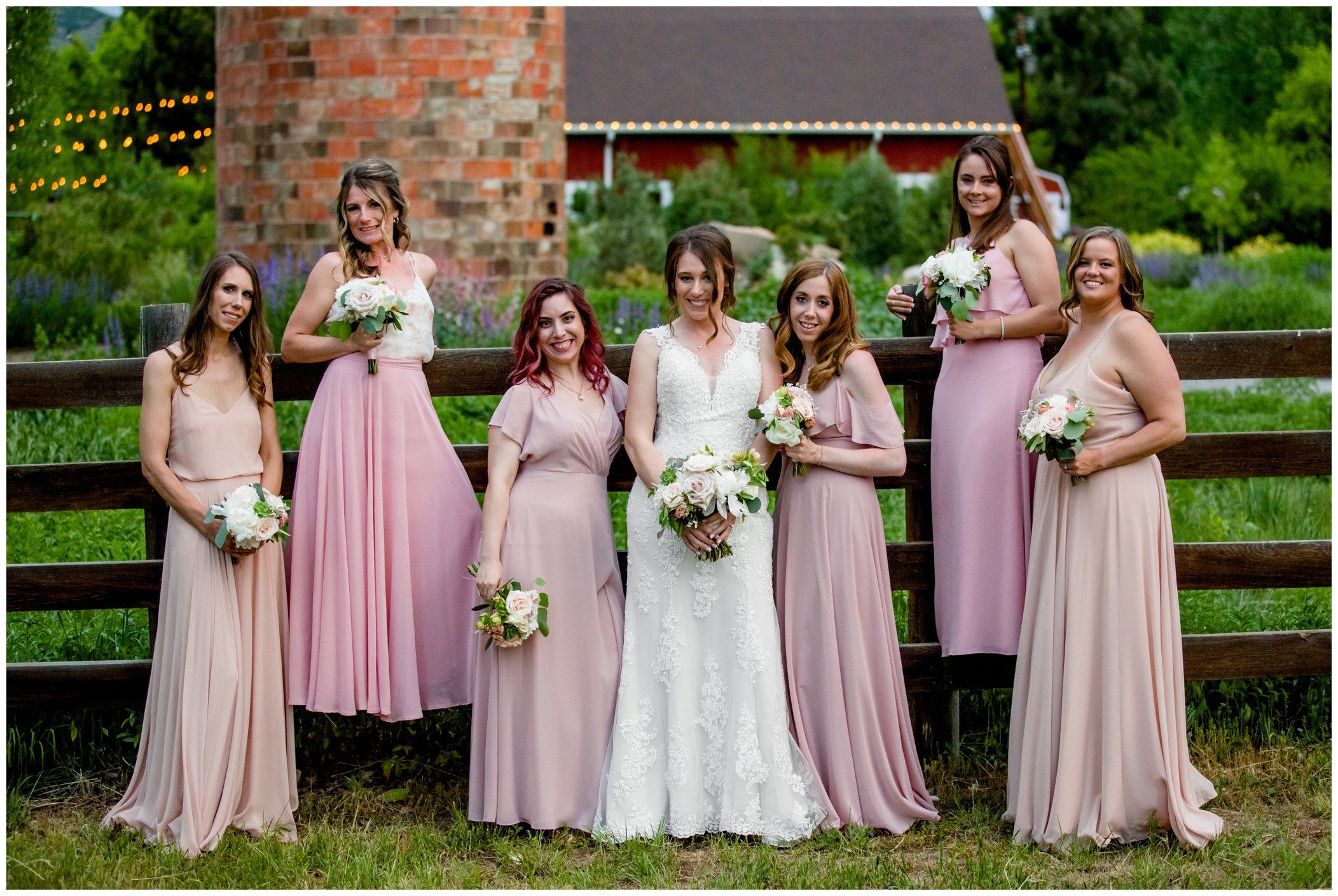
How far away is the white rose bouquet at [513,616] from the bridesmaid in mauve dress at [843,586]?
0.93 meters

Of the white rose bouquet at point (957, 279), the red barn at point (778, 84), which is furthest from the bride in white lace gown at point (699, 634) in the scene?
the red barn at point (778, 84)

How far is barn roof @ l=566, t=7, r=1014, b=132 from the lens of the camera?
1414 inches

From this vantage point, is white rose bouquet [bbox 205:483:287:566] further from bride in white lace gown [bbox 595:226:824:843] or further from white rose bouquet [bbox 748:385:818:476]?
white rose bouquet [bbox 748:385:818:476]

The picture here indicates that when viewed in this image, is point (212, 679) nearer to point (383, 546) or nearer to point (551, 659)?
point (383, 546)

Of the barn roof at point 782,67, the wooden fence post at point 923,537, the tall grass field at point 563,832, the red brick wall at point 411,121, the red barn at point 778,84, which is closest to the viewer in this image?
the tall grass field at point 563,832

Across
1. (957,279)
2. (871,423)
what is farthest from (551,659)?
(957,279)

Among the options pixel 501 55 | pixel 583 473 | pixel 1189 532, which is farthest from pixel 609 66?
pixel 583 473

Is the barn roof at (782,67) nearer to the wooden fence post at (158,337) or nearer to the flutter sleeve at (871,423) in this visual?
the wooden fence post at (158,337)

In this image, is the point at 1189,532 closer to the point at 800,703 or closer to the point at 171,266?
the point at 800,703

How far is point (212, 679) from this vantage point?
4859 mm

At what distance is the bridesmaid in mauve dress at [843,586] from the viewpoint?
4984mm

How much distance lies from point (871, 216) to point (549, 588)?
23.7m

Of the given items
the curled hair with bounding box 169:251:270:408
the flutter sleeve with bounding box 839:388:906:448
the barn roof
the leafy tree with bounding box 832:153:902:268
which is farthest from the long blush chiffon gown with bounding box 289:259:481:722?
the barn roof

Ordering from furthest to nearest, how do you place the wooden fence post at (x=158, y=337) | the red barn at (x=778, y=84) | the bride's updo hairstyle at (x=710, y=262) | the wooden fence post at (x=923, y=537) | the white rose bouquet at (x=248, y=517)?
the red barn at (x=778, y=84) < the wooden fence post at (x=923, y=537) < the wooden fence post at (x=158, y=337) < the bride's updo hairstyle at (x=710, y=262) < the white rose bouquet at (x=248, y=517)
